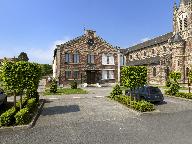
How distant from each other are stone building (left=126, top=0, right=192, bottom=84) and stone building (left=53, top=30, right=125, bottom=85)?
11.1 metres

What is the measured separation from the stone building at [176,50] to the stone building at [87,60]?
11138 mm

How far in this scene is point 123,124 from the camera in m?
14.4

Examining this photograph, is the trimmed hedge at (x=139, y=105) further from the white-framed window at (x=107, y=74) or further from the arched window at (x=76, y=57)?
the white-framed window at (x=107, y=74)

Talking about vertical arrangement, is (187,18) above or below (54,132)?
above

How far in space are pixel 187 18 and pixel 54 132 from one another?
1749 inches

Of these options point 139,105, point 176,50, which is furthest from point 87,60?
point 139,105

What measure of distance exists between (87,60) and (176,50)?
62.3ft

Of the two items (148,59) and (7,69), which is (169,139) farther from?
(148,59)

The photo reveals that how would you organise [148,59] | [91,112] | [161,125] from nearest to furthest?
[161,125] < [91,112] < [148,59]

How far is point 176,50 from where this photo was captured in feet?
161

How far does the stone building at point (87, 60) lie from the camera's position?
4366cm

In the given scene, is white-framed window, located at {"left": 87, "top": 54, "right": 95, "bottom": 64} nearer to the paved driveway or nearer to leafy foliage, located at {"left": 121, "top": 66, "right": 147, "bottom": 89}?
leafy foliage, located at {"left": 121, "top": 66, "right": 147, "bottom": 89}

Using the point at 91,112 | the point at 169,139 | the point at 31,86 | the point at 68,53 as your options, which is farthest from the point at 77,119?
the point at 68,53

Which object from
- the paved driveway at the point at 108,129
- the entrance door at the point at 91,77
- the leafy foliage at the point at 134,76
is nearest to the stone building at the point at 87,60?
the entrance door at the point at 91,77
